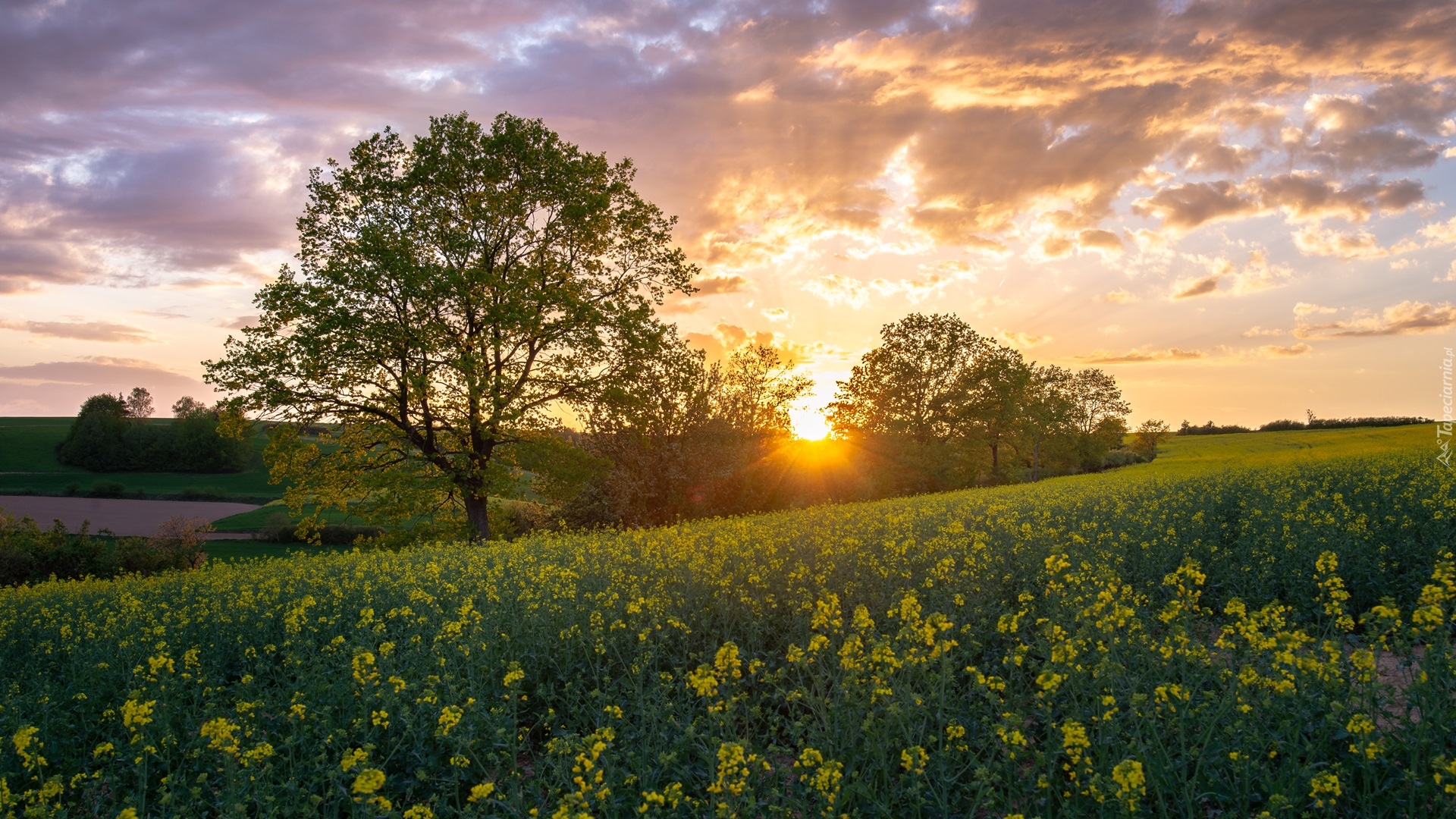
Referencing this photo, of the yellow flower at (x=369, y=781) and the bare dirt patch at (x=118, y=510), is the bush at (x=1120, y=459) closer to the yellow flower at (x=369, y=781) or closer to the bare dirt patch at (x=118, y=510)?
the bare dirt patch at (x=118, y=510)

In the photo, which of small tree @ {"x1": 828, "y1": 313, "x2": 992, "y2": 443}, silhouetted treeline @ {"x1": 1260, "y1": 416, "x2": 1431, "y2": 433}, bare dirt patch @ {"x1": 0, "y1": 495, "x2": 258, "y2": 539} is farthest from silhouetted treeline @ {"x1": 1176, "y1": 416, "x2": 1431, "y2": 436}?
bare dirt patch @ {"x1": 0, "y1": 495, "x2": 258, "y2": 539}

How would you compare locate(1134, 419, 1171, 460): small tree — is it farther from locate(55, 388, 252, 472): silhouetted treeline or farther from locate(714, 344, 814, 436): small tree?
locate(55, 388, 252, 472): silhouetted treeline

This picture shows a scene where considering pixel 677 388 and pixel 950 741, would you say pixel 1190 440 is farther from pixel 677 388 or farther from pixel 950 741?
pixel 950 741

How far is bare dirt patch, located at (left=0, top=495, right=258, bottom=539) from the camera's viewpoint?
37406mm

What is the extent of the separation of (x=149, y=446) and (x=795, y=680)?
65332mm

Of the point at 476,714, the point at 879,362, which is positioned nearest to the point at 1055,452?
the point at 879,362

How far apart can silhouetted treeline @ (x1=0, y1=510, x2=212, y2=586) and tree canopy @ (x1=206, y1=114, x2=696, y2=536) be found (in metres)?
6.98

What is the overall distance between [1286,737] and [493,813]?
4.62 m

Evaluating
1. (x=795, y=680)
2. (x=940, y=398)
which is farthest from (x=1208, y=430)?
(x=795, y=680)

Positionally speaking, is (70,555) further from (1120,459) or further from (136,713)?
(1120,459)

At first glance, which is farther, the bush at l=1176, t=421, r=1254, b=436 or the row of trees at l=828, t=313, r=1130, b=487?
the bush at l=1176, t=421, r=1254, b=436

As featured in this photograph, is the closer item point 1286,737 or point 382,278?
point 1286,737

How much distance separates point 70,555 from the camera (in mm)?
25203

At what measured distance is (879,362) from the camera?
46.1m
